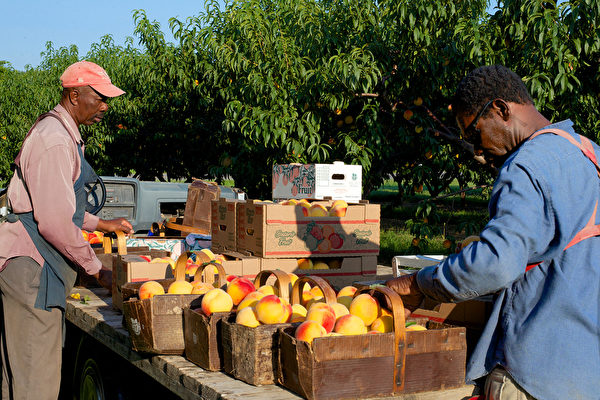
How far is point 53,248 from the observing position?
3055 millimetres

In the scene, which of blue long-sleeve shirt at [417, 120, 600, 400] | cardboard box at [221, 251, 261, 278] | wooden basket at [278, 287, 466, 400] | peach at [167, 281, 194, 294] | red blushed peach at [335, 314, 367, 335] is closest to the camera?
blue long-sleeve shirt at [417, 120, 600, 400]

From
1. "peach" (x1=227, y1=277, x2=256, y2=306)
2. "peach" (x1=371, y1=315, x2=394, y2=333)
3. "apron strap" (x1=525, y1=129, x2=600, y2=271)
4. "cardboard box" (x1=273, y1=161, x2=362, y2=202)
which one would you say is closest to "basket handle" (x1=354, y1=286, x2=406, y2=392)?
"peach" (x1=371, y1=315, x2=394, y2=333)

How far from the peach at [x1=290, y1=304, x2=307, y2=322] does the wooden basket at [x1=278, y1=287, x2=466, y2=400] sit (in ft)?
0.92

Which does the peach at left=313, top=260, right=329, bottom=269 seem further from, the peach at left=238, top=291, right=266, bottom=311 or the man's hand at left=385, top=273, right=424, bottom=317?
the man's hand at left=385, top=273, right=424, bottom=317

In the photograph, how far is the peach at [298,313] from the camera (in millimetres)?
2619

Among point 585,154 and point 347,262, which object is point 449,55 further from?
point 585,154

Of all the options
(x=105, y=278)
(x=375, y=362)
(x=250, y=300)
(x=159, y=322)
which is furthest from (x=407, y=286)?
(x=105, y=278)

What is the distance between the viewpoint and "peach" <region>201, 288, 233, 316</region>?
262 cm

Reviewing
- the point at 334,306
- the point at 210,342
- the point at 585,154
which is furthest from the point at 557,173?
the point at 210,342

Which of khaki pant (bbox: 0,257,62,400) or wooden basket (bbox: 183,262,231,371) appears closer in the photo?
wooden basket (bbox: 183,262,231,371)

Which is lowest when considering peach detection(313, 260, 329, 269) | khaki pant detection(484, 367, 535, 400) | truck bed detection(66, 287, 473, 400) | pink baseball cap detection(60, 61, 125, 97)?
truck bed detection(66, 287, 473, 400)

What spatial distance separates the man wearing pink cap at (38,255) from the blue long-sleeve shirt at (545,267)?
6.61ft

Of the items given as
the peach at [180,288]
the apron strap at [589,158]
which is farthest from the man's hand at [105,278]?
the apron strap at [589,158]

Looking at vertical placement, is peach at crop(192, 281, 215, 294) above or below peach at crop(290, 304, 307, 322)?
above
